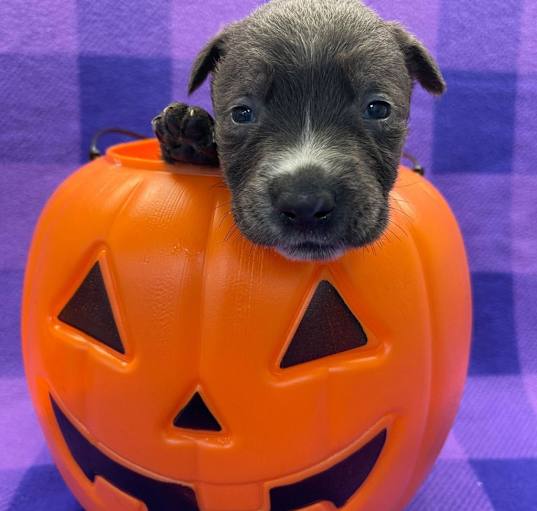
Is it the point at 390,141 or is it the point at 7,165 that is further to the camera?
the point at 7,165

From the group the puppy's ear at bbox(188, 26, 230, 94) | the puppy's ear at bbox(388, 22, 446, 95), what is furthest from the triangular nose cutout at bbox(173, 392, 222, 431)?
the puppy's ear at bbox(388, 22, 446, 95)

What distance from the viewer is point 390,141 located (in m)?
1.03

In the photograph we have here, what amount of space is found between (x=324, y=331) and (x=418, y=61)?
576mm

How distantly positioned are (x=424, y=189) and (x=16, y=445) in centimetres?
120

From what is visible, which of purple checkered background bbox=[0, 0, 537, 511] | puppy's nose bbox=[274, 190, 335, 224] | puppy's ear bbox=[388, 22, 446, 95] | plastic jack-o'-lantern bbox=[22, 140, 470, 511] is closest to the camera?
puppy's nose bbox=[274, 190, 335, 224]

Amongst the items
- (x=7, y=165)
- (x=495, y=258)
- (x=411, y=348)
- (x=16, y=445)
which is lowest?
(x=16, y=445)

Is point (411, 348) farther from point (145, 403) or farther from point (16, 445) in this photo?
point (16, 445)

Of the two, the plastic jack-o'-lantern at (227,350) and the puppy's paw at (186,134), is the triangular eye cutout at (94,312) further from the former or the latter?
the puppy's paw at (186,134)

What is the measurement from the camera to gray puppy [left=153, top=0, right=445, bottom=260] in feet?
2.92

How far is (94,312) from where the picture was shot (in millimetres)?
1048

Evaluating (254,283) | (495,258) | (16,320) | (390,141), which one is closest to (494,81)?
(495,258)

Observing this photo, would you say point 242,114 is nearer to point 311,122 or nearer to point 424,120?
point 311,122

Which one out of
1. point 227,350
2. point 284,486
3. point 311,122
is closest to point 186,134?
point 311,122

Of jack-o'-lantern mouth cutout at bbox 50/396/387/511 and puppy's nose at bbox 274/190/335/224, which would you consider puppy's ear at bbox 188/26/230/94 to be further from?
jack-o'-lantern mouth cutout at bbox 50/396/387/511
